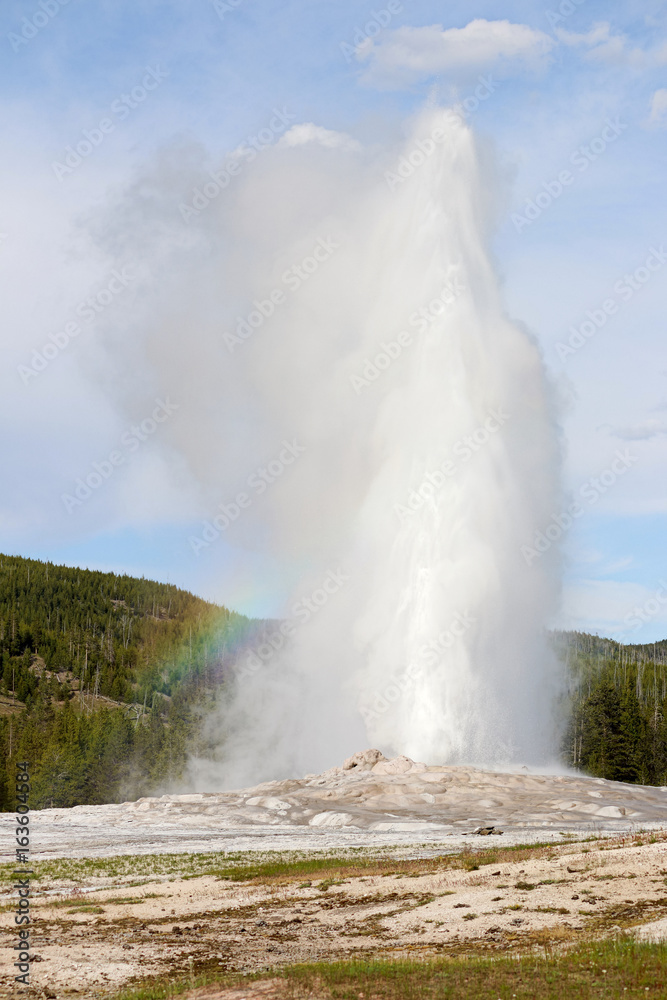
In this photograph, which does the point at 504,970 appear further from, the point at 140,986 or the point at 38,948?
the point at 38,948

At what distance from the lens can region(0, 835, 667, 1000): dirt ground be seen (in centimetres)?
1903

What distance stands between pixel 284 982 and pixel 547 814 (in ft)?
123

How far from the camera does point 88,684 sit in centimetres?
17362

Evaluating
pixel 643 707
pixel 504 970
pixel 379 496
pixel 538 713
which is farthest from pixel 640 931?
pixel 643 707

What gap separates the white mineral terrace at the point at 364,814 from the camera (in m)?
43.3

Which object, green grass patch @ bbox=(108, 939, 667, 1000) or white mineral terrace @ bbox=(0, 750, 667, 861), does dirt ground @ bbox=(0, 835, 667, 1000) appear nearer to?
green grass patch @ bbox=(108, 939, 667, 1000)

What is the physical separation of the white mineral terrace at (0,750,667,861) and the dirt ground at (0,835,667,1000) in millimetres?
11913

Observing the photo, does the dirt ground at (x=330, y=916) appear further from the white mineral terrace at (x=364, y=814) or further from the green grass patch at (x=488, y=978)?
the white mineral terrace at (x=364, y=814)

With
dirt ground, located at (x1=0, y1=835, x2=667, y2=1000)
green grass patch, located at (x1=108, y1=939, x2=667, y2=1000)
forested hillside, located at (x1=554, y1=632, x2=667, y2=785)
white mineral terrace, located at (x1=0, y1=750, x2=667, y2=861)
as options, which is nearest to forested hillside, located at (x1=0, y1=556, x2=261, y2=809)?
white mineral terrace, located at (x1=0, y1=750, x2=667, y2=861)

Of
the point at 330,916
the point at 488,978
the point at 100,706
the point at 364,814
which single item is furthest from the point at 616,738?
the point at 100,706

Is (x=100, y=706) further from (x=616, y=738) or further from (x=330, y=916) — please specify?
(x=330, y=916)

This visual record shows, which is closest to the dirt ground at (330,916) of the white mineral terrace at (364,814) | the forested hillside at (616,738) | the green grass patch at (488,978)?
the green grass patch at (488,978)

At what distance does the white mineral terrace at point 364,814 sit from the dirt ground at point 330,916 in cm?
1191

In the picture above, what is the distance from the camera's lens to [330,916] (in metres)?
23.7
